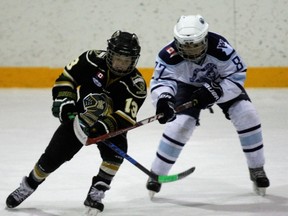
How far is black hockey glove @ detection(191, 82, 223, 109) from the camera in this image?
3.04 metres

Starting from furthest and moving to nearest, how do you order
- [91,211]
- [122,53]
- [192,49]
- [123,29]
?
1. [123,29]
2. [192,49]
3. [91,211]
4. [122,53]

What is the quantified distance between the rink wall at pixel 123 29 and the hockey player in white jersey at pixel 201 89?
108 inches

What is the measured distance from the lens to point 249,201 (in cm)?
313

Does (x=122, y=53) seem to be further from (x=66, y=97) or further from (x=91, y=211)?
(x=91, y=211)

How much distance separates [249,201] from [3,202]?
106cm

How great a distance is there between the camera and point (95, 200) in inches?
113

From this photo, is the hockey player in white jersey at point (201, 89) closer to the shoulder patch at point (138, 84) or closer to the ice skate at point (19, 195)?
the shoulder patch at point (138, 84)

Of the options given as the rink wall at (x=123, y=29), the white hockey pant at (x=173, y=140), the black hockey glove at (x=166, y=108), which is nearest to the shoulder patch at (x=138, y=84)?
the black hockey glove at (x=166, y=108)

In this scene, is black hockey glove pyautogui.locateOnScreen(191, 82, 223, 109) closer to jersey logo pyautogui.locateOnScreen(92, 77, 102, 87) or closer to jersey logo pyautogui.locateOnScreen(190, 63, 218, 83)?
jersey logo pyautogui.locateOnScreen(190, 63, 218, 83)

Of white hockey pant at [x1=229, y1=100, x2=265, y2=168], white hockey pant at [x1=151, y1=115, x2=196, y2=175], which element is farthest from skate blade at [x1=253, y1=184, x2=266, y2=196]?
white hockey pant at [x1=151, y1=115, x2=196, y2=175]

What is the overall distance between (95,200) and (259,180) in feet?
2.59

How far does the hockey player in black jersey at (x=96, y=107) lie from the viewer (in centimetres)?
281

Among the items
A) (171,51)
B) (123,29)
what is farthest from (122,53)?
(123,29)

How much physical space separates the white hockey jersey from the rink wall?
277 centimetres
